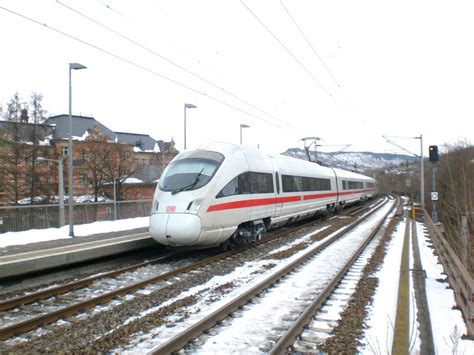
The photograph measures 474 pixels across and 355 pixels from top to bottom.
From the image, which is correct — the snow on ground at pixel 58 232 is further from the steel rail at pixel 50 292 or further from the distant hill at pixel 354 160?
the distant hill at pixel 354 160

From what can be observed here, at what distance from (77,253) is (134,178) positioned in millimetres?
53461

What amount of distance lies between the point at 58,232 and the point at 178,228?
6933 millimetres

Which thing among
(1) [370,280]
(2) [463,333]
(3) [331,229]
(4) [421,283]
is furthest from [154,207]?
(3) [331,229]

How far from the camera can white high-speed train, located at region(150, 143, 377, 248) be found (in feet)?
33.7

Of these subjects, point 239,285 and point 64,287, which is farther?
point 239,285

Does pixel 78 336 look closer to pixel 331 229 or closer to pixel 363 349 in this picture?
pixel 363 349

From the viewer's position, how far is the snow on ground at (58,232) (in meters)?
13.2

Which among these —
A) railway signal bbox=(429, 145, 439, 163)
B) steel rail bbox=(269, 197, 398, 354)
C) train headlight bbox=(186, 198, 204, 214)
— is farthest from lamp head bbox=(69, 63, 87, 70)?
railway signal bbox=(429, 145, 439, 163)

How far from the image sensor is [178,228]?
10.1 metres

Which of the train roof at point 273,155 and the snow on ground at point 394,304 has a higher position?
the train roof at point 273,155

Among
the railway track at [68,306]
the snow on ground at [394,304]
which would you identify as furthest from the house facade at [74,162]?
the railway track at [68,306]

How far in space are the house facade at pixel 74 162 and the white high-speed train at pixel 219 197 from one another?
6712 mm

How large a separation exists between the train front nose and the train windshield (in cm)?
75

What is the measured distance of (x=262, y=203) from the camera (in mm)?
13305
